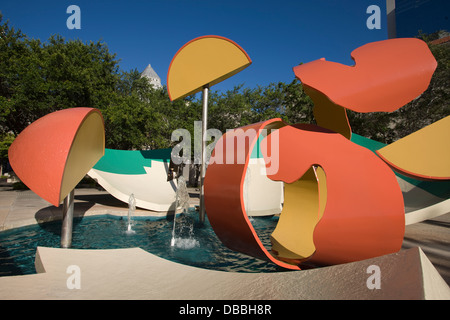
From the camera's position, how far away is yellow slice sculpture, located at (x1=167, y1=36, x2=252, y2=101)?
27.1ft

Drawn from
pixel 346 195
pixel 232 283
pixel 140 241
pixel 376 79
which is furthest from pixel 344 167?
pixel 140 241

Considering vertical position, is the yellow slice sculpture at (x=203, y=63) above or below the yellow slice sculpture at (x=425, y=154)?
above

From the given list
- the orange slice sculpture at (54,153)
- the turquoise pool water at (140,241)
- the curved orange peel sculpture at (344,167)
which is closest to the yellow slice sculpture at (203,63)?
the orange slice sculpture at (54,153)

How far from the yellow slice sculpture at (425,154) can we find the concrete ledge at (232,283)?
5.28 feet

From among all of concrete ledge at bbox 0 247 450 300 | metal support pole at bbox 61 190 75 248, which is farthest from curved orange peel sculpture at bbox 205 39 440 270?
metal support pole at bbox 61 190 75 248

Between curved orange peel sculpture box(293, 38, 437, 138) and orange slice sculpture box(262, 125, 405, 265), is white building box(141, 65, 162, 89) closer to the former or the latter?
curved orange peel sculpture box(293, 38, 437, 138)

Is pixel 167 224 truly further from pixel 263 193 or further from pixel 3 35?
pixel 3 35

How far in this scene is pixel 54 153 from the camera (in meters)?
4.19

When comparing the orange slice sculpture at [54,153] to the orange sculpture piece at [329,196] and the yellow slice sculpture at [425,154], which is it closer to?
the orange sculpture piece at [329,196]

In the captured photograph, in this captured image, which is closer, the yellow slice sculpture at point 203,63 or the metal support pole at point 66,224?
the metal support pole at point 66,224

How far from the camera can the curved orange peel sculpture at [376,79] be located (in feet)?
12.6

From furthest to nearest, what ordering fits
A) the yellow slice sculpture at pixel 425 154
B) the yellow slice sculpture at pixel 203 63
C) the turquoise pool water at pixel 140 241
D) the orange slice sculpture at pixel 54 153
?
the yellow slice sculpture at pixel 203 63
the turquoise pool water at pixel 140 241
the orange slice sculpture at pixel 54 153
the yellow slice sculpture at pixel 425 154

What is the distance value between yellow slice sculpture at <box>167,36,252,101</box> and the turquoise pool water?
396cm

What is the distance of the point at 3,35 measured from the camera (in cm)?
1814
